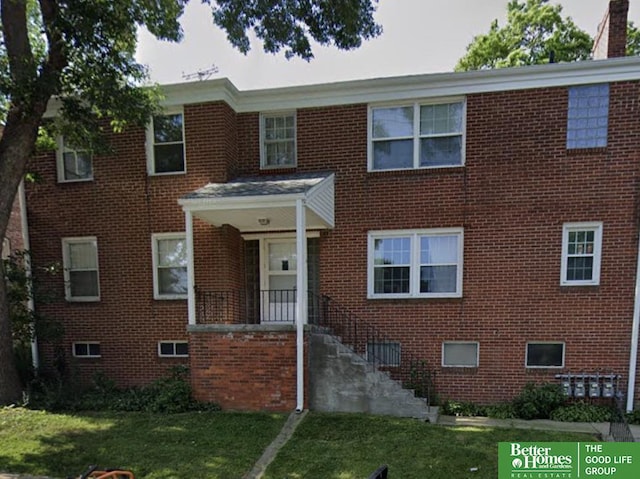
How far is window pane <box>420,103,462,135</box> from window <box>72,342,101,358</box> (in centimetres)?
857

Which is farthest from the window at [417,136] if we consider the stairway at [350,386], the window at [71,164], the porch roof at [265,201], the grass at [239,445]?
the window at [71,164]

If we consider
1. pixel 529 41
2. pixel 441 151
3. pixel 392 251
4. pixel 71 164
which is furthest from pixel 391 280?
pixel 529 41

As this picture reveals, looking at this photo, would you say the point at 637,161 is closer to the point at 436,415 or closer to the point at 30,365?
the point at 436,415

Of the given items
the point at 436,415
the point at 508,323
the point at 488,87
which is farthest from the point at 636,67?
the point at 436,415

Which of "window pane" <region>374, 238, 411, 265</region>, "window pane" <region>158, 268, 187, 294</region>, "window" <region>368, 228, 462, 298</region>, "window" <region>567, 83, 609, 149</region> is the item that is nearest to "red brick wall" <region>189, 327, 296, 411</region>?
"window pane" <region>158, 268, 187, 294</region>

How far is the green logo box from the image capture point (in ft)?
12.9

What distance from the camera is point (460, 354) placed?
23.6 feet

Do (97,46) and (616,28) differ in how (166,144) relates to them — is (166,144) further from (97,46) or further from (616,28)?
(616,28)

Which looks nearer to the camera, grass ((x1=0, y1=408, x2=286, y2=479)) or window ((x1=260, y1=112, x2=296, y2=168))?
grass ((x1=0, y1=408, x2=286, y2=479))

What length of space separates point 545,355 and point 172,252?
7.91 m

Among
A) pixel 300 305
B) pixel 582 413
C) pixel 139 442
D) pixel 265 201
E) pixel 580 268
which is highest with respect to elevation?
pixel 265 201

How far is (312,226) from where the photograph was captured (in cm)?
757

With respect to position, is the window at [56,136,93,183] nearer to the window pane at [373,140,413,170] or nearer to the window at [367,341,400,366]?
the window pane at [373,140,413,170]

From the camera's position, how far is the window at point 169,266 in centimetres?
791
